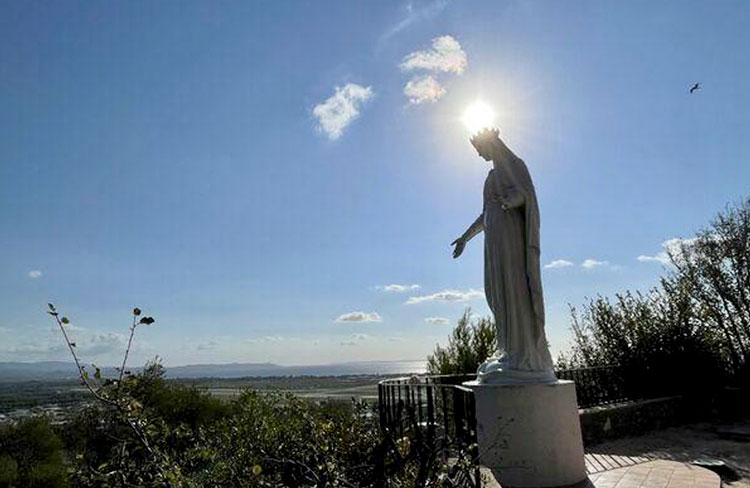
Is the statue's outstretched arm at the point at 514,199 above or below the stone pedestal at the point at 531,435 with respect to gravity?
above

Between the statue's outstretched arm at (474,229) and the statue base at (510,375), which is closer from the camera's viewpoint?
the statue base at (510,375)

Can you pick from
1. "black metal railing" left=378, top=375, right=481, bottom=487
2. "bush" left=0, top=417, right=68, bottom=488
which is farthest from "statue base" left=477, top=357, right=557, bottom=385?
"bush" left=0, top=417, right=68, bottom=488

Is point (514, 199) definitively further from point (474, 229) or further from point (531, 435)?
point (531, 435)

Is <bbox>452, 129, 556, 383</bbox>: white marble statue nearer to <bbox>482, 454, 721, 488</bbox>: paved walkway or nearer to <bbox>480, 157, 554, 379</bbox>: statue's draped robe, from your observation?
<bbox>480, 157, 554, 379</bbox>: statue's draped robe

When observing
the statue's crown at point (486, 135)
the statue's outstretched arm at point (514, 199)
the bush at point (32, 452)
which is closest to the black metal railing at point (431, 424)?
the statue's outstretched arm at point (514, 199)

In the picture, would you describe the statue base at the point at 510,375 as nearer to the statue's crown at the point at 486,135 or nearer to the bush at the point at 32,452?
the statue's crown at the point at 486,135

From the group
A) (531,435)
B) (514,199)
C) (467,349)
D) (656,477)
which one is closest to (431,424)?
→ (531,435)

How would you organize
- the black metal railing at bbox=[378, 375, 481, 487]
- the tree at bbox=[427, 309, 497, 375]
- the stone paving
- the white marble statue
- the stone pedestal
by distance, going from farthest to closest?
the tree at bbox=[427, 309, 497, 375] < the white marble statue < the stone paving < the stone pedestal < the black metal railing at bbox=[378, 375, 481, 487]

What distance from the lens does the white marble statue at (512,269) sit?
4.98 m

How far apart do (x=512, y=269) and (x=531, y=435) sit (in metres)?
1.71

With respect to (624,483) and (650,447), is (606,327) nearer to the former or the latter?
(650,447)

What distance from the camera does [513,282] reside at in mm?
5266

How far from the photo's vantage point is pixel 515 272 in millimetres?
5293

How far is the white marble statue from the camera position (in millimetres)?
4980
